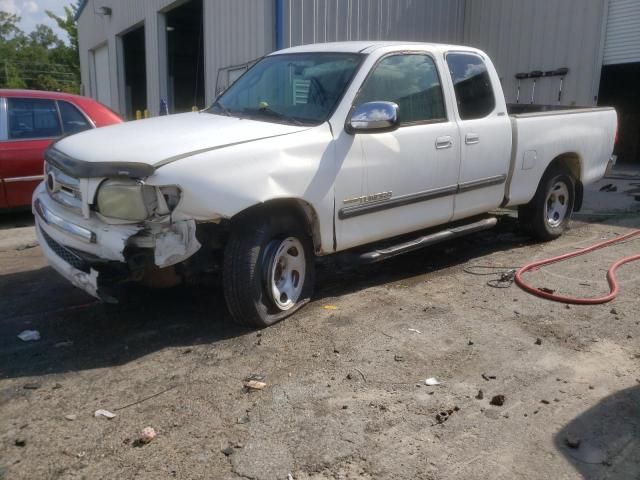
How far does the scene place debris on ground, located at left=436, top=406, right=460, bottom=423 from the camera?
9.78 feet

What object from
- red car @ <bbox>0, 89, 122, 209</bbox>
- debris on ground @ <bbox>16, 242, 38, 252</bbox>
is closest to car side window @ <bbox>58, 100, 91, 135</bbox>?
red car @ <bbox>0, 89, 122, 209</bbox>

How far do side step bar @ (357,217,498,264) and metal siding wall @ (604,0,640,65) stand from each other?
864 centimetres

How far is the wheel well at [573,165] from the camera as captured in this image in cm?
626

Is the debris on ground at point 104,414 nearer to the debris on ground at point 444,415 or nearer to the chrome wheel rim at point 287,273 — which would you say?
the chrome wheel rim at point 287,273

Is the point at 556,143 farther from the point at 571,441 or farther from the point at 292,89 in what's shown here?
the point at 571,441

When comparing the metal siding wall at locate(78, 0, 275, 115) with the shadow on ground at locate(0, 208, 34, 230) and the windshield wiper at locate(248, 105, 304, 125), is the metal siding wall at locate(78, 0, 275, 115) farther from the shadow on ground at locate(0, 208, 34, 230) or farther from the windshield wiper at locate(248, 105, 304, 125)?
the windshield wiper at locate(248, 105, 304, 125)

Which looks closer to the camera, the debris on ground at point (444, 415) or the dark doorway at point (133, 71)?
the debris on ground at point (444, 415)

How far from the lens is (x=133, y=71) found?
22.8 metres

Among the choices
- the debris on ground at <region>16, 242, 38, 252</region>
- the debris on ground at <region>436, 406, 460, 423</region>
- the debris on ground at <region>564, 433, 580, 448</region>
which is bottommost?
the debris on ground at <region>564, 433, 580, 448</region>

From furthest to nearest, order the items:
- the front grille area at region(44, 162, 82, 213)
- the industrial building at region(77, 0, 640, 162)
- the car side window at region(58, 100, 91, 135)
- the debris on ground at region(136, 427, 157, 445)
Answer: the industrial building at region(77, 0, 640, 162), the car side window at region(58, 100, 91, 135), the front grille area at region(44, 162, 82, 213), the debris on ground at region(136, 427, 157, 445)

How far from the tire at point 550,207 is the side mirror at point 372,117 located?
2707 mm

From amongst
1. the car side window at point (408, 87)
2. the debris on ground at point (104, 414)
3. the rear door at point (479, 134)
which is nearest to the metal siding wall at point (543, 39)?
the rear door at point (479, 134)

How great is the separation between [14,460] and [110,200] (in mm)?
1494

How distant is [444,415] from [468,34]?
43.5 ft
